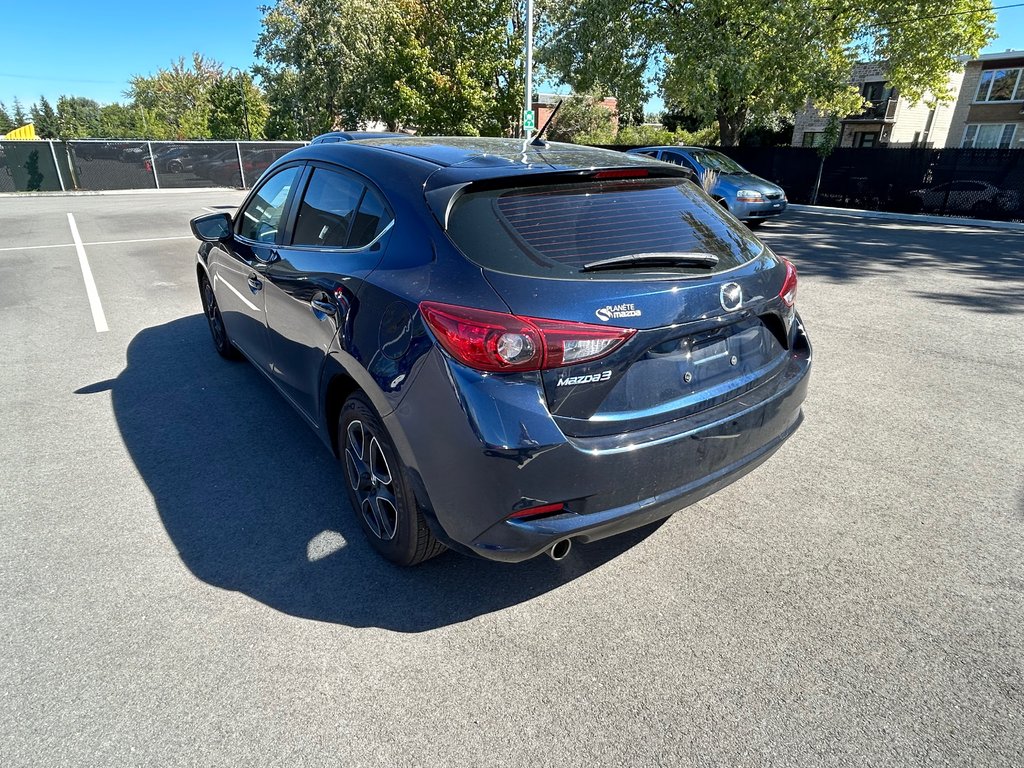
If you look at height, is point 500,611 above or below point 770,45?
below

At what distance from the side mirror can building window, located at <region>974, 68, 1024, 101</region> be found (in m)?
44.2

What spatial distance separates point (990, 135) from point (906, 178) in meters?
25.0

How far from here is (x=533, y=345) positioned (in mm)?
2035

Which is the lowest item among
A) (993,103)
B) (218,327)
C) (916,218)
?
(916,218)

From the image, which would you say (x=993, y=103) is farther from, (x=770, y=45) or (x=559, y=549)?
(x=559, y=549)

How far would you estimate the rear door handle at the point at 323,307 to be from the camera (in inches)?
108

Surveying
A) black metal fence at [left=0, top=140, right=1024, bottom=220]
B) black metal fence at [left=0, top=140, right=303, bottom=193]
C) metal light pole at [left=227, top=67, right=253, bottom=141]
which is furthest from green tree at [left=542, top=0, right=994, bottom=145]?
metal light pole at [left=227, top=67, right=253, bottom=141]

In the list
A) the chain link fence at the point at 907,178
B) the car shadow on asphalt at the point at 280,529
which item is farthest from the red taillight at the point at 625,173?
the chain link fence at the point at 907,178

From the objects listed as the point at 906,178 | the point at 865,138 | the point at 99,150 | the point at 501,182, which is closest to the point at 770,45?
the point at 906,178

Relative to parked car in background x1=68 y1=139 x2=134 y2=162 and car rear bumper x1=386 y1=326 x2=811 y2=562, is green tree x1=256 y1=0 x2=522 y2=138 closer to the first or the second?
parked car in background x1=68 y1=139 x2=134 y2=162

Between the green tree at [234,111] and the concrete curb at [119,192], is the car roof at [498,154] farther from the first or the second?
the green tree at [234,111]

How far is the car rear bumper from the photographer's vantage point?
80.4 inches

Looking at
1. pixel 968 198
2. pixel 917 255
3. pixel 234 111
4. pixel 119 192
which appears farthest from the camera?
pixel 234 111

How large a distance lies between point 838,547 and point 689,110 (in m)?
23.6
